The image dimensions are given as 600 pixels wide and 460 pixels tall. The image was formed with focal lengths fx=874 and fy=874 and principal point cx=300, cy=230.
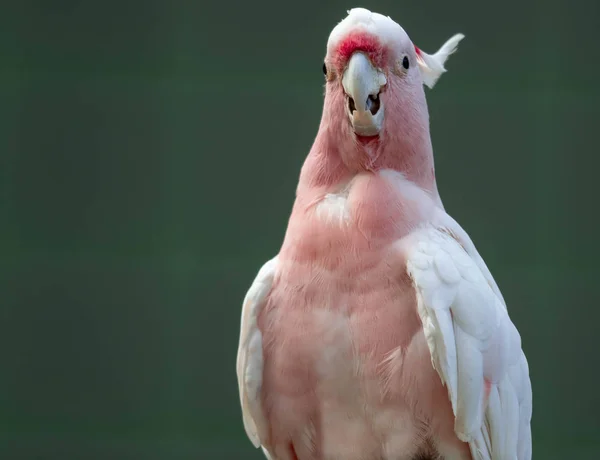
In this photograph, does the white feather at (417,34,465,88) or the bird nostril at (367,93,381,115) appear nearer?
the bird nostril at (367,93,381,115)

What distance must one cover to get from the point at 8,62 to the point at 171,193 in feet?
2.77

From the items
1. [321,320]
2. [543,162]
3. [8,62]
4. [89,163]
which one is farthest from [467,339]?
[8,62]

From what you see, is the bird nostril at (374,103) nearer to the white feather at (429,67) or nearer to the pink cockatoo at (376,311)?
the pink cockatoo at (376,311)

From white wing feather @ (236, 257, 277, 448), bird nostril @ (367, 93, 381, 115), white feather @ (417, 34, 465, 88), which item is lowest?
white wing feather @ (236, 257, 277, 448)

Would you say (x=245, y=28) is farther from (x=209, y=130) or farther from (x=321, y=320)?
(x=321, y=320)

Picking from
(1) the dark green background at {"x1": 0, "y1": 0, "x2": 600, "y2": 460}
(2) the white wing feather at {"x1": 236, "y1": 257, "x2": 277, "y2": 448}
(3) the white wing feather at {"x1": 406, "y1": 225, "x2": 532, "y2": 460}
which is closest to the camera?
(3) the white wing feather at {"x1": 406, "y1": 225, "x2": 532, "y2": 460}

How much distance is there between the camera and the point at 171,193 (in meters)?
3.47

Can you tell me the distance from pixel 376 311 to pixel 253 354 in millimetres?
280

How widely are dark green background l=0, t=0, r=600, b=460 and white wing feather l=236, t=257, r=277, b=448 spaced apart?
5.58 ft

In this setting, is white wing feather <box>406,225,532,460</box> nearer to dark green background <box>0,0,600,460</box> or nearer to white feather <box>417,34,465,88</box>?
white feather <box>417,34,465,88</box>

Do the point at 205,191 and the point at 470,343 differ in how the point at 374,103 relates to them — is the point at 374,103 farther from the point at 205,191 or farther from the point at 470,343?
the point at 205,191

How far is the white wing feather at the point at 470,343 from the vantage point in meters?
1.54

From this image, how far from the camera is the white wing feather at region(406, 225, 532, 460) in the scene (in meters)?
1.54

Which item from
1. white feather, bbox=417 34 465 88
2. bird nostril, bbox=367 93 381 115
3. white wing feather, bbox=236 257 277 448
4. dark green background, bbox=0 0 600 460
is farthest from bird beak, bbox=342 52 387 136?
dark green background, bbox=0 0 600 460
